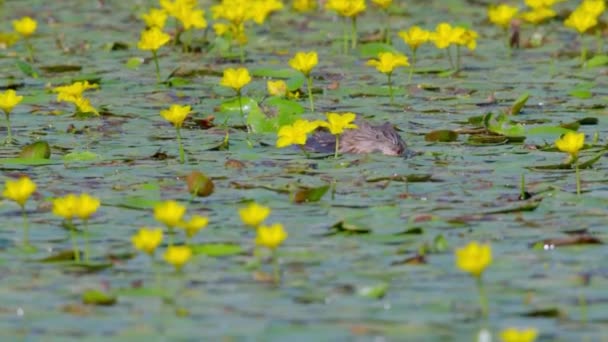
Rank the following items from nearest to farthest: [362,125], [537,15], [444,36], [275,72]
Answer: [362,125], [444,36], [275,72], [537,15]

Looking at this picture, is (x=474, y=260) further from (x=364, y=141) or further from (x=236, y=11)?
(x=236, y=11)

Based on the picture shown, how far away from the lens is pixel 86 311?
4199mm

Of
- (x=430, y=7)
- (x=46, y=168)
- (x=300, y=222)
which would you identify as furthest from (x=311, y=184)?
(x=430, y=7)

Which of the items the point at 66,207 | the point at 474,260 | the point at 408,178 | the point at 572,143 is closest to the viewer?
the point at 474,260

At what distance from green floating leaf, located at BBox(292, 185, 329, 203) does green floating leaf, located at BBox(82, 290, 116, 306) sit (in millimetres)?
1375

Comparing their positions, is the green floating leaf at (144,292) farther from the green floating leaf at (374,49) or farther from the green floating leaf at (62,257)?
the green floating leaf at (374,49)

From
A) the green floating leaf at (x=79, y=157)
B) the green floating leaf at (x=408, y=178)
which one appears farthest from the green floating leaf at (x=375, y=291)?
the green floating leaf at (x=79, y=157)

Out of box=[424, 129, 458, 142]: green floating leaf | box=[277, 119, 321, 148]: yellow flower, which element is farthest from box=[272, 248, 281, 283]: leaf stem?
box=[424, 129, 458, 142]: green floating leaf

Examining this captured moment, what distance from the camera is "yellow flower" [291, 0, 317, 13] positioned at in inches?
445

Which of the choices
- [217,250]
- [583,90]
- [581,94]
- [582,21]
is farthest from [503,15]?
[217,250]

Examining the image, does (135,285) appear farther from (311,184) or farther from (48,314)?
(311,184)

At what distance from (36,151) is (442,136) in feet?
5.86

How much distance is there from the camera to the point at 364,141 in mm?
6684

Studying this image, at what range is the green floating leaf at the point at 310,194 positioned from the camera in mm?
5516
